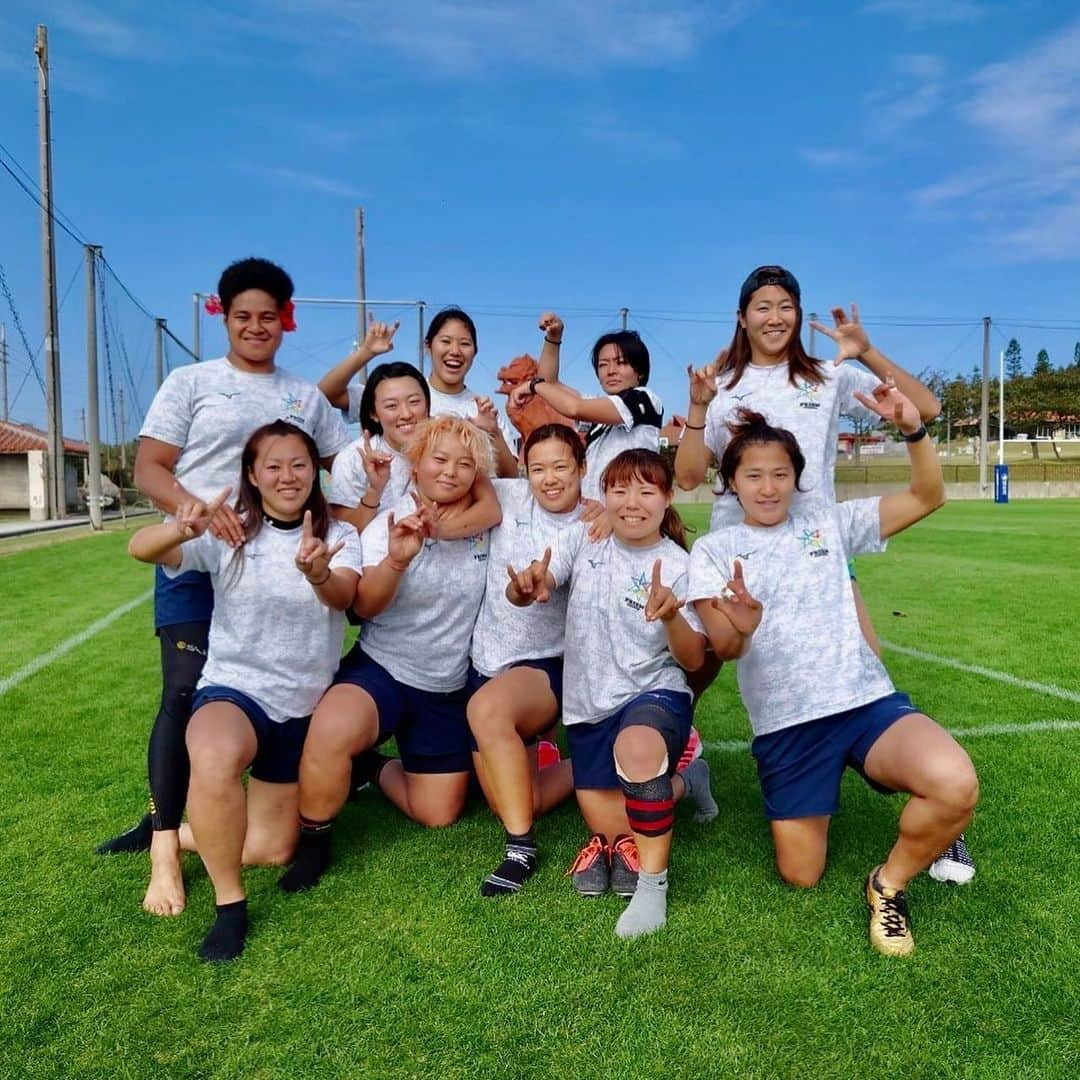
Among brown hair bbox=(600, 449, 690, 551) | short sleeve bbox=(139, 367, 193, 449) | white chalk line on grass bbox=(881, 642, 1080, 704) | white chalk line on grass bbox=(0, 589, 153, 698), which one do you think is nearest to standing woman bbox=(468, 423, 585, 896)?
brown hair bbox=(600, 449, 690, 551)

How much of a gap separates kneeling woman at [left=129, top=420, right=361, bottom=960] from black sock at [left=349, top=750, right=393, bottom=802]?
63 cm

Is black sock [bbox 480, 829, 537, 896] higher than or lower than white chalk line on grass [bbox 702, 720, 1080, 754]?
higher

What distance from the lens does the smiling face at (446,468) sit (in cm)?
314

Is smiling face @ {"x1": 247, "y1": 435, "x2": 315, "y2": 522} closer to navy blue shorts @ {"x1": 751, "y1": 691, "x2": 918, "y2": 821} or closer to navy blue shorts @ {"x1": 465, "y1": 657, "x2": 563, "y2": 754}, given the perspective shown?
navy blue shorts @ {"x1": 465, "y1": 657, "x2": 563, "y2": 754}

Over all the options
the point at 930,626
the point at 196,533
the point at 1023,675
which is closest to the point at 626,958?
the point at 196,533

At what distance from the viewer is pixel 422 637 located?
10.8 ft

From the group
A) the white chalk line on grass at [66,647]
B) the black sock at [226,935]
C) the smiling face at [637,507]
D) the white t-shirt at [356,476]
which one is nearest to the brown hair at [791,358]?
the smiling face at [637,507]

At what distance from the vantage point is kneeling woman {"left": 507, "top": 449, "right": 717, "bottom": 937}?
2.88 meters

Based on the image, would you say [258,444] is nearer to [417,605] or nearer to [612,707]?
[417,605]

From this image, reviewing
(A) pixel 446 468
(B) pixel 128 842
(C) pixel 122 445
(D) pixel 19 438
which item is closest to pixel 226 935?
(B) pixel 128 842

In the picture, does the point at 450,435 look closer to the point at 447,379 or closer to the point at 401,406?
the point at 401,406

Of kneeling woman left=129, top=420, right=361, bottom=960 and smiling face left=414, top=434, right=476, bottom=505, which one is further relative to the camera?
smiling face left=414, top=434, right=476, bottom=505

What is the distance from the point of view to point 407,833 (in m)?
3.28

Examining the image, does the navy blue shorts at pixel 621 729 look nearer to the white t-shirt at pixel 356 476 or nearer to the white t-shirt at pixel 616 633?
the white t-shirt at pixel 616 633
